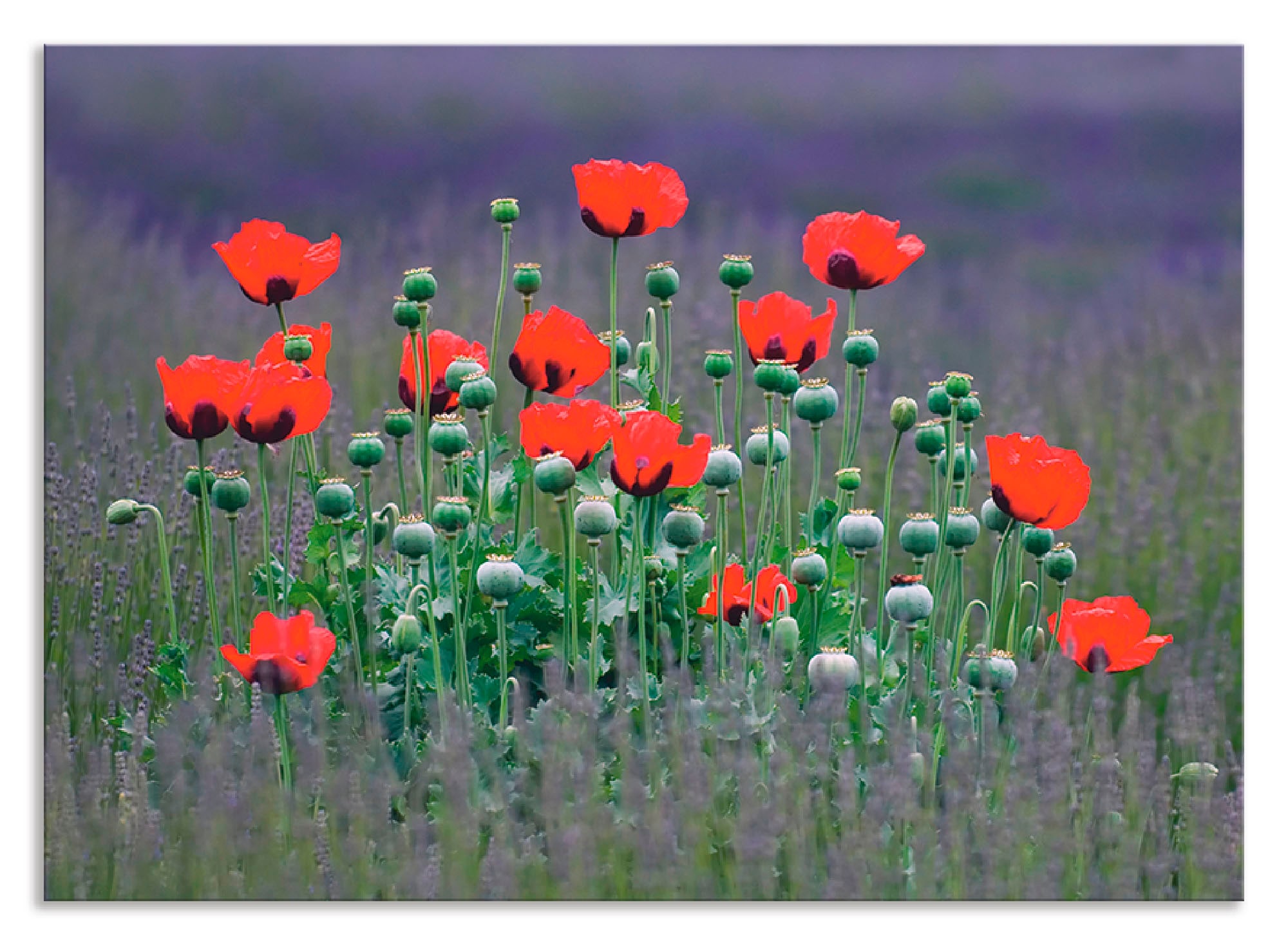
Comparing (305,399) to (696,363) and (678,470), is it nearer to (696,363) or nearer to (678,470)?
(678,470)

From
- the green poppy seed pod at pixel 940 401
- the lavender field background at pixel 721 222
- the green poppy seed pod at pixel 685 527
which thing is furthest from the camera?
the lavender field background at pixel 721 222

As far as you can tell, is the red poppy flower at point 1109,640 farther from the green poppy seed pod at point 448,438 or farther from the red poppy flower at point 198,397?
the red poppy flower at point 198,397

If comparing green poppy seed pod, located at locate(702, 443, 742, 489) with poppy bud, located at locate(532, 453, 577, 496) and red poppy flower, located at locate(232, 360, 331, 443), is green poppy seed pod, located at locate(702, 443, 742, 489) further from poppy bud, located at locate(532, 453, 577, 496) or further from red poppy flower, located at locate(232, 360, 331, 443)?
red poppy flower, located at locate(232, 360, 331, 443)

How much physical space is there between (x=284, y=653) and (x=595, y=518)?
0.46 m

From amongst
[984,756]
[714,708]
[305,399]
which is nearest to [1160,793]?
[984,756]

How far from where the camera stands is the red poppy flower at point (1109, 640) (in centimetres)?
279

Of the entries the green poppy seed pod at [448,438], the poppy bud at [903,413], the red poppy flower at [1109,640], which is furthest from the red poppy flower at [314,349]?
the red poppy flower at [1109,640]

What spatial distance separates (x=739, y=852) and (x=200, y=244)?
1375mm

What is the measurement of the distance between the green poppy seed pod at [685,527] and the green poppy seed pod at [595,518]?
8 cm

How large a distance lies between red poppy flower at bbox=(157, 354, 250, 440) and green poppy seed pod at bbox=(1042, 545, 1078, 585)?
1.19 meters

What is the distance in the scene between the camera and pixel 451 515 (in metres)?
2.52

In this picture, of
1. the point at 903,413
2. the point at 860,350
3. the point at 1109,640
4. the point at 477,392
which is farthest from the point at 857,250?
the point at 1109,640

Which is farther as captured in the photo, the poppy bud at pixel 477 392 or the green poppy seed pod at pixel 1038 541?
the green poppy seed pod at pixel 1038 541

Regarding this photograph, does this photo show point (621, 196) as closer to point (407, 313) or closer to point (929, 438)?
point (407, 313)
